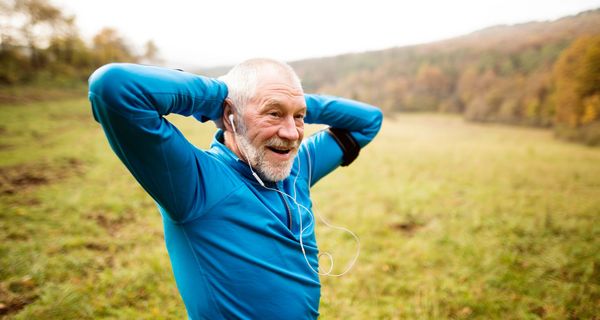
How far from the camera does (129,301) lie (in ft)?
10.9

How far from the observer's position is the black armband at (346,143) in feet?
7.97

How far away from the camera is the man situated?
1119 mm

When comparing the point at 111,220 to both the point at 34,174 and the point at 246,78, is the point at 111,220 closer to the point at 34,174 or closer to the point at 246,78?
the point at 34,174

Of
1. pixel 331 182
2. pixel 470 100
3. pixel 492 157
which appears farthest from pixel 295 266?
pixel 470 100

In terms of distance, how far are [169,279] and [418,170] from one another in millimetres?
9172

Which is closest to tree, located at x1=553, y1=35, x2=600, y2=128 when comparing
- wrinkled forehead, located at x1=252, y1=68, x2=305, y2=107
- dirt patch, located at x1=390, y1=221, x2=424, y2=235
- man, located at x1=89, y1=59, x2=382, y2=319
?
dirt patch, located at x1=390, y1=221, x2=424, y2=235

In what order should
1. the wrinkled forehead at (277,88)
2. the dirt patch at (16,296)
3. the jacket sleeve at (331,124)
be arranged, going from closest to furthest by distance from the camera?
the wrinkled forehead at (277,88) < the jacket sleeve at (331,124) < the dirt patch at (16,296)

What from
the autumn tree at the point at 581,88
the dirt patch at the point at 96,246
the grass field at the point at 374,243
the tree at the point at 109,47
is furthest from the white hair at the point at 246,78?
the tree at the point at 109,47

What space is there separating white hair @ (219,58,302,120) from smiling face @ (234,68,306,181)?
0.08ft

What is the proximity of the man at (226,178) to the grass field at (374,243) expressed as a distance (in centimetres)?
219

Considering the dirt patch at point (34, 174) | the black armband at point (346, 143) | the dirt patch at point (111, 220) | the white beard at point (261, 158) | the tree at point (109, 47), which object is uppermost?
the white beard at point (261, 158)

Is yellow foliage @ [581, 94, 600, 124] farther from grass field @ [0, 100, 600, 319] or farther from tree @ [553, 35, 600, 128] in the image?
grass field @ [0, 100, 600, 319]

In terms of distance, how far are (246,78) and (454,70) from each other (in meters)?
46.7

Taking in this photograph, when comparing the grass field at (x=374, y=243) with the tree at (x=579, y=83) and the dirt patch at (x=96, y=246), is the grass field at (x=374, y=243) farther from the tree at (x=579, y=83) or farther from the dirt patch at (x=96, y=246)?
the tree at (x=579, y=83)
